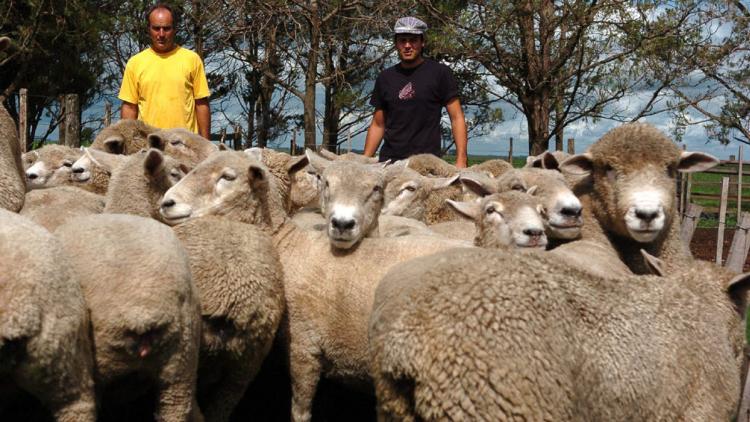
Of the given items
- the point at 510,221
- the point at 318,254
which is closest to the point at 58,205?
the point at 318,254

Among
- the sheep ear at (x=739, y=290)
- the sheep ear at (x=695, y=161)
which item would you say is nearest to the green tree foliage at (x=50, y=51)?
the sheep ear at (x=695, y=161)

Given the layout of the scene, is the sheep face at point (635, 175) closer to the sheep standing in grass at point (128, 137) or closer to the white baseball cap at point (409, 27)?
the white baseball cap at point (409, 27)

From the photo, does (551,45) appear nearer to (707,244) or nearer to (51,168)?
(707,244)

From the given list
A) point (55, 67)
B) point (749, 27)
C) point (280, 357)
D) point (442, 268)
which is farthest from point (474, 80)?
point (442, 268)

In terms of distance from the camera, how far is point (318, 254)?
191 inches

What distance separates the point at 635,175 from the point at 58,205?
3.33 meters

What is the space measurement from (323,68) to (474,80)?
4.89 meters

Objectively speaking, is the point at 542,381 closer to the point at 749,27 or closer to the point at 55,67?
the point at 749,27

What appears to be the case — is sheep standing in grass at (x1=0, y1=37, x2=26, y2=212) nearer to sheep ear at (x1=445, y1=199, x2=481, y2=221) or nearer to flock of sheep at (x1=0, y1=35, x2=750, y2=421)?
flock of sheep at (x1=0, y1=35, x2=750, y2=421)

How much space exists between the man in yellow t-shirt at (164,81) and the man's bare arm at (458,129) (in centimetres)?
215

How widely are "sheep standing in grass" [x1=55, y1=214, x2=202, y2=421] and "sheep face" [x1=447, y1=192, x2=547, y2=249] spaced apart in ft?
5.87

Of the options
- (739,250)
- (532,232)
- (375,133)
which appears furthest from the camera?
(375,133)

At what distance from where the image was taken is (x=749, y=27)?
2130 centimetres

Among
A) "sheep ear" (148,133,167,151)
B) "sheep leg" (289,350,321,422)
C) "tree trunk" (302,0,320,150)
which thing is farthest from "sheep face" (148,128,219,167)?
"tree trunk" (302,0,320,150)
